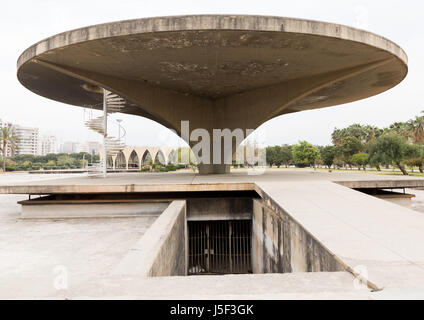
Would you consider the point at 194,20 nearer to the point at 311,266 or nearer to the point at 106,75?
the point at 106,75

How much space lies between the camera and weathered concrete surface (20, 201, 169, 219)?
10172mm

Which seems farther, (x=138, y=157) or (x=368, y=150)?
(x=138, y=157)

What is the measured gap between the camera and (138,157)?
6088 cm

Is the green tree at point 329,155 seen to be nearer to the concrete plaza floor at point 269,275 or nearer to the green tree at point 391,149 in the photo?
the green tree at point 391,149

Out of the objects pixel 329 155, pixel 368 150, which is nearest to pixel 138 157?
pixel 329 155

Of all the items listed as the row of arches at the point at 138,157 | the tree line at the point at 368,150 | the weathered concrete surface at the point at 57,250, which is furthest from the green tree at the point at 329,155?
the weathered concrete surface at the point at 57,250

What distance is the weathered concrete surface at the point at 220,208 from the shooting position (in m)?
10.7

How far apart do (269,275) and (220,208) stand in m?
7.76

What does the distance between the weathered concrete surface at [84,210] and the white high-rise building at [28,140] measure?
182828 mm

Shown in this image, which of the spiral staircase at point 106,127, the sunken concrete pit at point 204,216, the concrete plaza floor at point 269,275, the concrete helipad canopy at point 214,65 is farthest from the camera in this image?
the spiral staircase at point 106,127

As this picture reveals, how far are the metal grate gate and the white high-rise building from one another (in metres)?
186

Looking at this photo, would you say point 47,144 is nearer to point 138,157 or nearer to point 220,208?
point 138,157
